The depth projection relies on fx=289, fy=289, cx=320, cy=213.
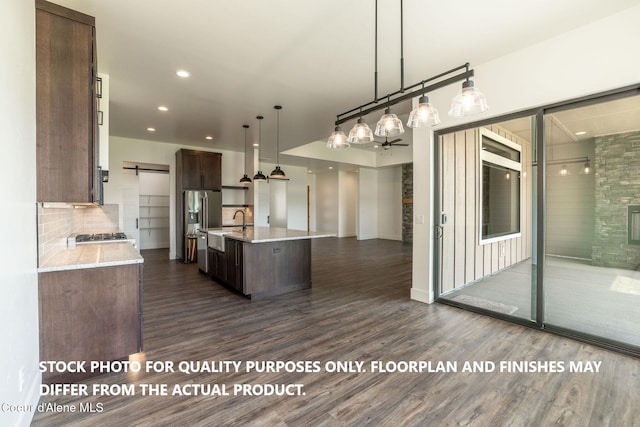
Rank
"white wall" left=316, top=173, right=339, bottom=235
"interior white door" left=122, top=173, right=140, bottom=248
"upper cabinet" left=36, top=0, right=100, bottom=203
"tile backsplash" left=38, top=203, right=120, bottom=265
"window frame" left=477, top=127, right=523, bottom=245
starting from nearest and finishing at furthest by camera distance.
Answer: "upper cabinet" left=36, top=0, right=100, bottom=203, "tile backsplash" left=38, top=203, right=120, bottom=265, "window frame" left=477, top=127, right=523, bottom=245, "interior white door" left=122, top=173, right=140, bottom=248, "white wall" left=316, top=173, right=339, bottom=235

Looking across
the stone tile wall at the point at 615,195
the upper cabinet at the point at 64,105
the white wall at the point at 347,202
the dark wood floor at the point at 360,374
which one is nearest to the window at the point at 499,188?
the stone tile wall at the point at 615,195

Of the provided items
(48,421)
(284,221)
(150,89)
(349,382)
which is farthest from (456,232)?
(284,221)

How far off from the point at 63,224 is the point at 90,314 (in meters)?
1.86

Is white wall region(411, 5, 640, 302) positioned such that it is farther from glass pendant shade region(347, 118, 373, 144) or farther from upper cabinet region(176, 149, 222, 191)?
upper cabinet region(176, 149, 222, 191)

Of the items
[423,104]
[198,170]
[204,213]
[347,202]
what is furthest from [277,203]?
[423,104]

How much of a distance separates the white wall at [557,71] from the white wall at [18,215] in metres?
3.79

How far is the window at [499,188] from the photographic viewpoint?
3.50m

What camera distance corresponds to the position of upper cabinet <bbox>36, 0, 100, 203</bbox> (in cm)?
204

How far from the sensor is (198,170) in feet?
22.8

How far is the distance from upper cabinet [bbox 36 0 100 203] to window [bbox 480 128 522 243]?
410cm

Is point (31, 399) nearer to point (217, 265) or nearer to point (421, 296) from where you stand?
point (217, 265)

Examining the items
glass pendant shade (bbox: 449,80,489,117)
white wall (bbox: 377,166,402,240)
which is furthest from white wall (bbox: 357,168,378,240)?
glass pendant shade (bbox: 449,80,489,117)

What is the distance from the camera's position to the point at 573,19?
249 cm

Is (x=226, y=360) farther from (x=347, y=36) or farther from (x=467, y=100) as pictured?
(x=347, y=36)
